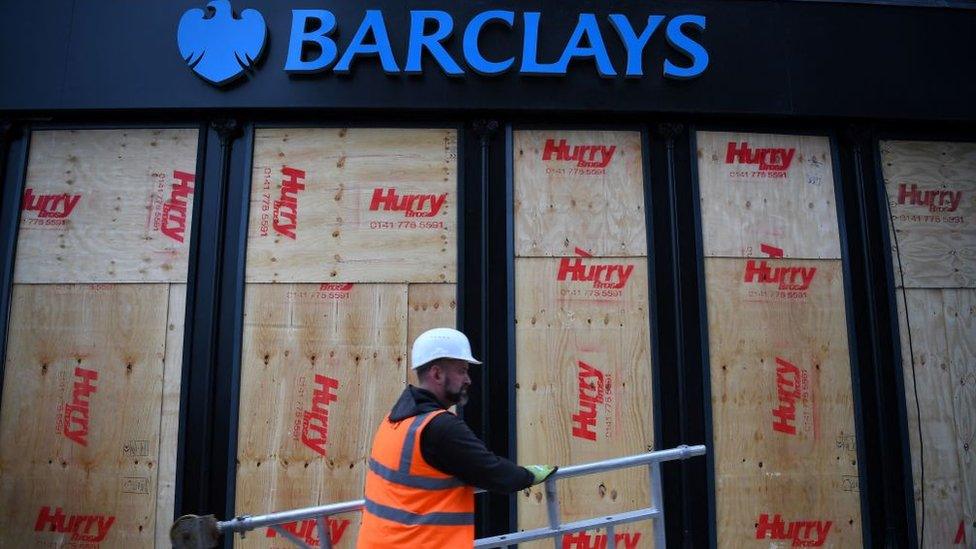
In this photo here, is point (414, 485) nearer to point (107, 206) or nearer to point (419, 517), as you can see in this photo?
point (419, 517)

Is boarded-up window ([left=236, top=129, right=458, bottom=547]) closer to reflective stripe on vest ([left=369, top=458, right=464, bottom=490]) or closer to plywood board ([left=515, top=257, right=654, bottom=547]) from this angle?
A: plywood board ([left=515, top=257, right=654, bottom=547])

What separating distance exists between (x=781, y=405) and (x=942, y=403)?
157 centimetres

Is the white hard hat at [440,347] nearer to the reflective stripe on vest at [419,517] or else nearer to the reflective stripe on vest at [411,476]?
the reflective stripe on vest at [411,476]

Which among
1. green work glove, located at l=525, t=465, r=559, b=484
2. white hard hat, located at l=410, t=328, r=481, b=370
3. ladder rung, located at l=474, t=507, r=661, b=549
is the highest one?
white hard hat, located at l=410, t=328, r=481, b=370

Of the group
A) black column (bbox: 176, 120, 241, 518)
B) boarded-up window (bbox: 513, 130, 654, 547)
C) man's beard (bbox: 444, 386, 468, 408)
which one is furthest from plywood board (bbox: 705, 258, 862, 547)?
black column (bbox: 176, 120, 241, 518)

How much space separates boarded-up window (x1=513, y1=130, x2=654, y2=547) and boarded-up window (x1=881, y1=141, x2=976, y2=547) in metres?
2.52

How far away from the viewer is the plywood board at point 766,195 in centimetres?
598

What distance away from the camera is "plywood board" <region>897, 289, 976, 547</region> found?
5.72m

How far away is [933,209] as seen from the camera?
6180 mm

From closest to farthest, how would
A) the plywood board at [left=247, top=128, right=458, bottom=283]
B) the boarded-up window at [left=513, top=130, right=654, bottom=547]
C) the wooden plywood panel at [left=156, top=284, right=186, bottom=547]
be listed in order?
the wooden plywood panel at [left=156, top=284, right=186, bottom=547], the boarded-up window at [left=513, top=130, right=654, bottom=547], the plywood board at [left=247, top=128, right=458, bottom=283]

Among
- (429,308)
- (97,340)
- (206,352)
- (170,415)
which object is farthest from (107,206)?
(429,308)

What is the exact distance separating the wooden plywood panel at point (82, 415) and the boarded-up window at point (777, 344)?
5.13 metres

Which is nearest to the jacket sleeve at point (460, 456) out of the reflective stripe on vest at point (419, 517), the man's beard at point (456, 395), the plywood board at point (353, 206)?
the reflective stripe on vest at point (419, 517)

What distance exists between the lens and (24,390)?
5641 millimetres
